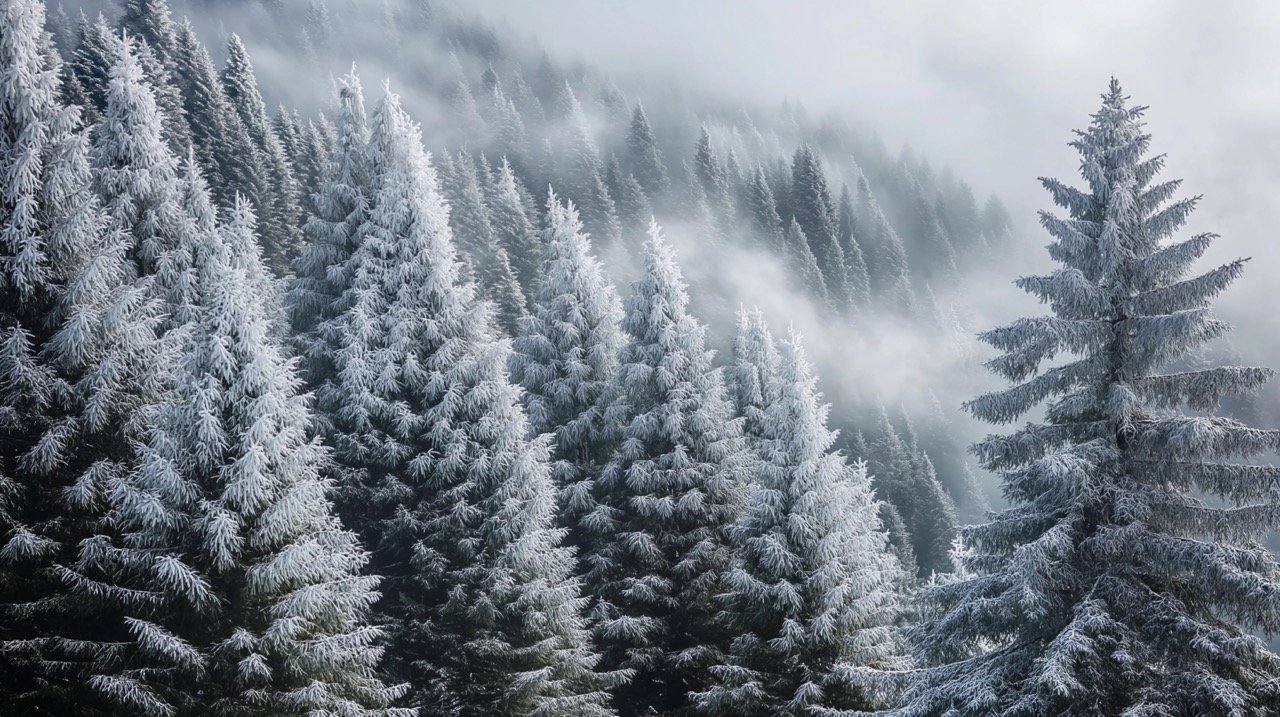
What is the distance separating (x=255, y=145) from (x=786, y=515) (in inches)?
1746

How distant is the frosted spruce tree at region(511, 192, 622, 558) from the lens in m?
20.6

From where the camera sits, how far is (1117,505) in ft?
35.8

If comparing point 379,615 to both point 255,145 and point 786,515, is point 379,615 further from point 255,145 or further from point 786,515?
point 255,145

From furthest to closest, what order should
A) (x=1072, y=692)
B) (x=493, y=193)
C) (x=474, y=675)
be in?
1. (x=493, y=193)
2. (x=474, y=675)
3. (x=1072, y=692)

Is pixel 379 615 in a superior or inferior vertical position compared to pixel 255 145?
inferior

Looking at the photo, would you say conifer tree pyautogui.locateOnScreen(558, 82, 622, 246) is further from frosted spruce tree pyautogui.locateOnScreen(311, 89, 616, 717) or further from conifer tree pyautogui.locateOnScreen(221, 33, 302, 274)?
frosted spruce tree pyautogui.locateOnScreen(311, 89, 616, 717)

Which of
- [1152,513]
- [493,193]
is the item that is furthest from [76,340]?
[493,193]

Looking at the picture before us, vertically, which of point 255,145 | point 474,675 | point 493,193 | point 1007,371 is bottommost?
point 474,675

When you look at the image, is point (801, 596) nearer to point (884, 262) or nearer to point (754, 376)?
point (754, 376)

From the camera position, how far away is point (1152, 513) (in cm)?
1094

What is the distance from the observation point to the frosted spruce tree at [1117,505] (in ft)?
33.1

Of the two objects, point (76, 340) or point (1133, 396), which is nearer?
point (1133, 396)

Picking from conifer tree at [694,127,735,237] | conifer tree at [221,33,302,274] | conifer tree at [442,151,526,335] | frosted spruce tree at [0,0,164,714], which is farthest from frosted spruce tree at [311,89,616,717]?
conifer tree at [694,127,735,237]

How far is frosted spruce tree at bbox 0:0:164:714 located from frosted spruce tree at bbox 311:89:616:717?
4.80m
